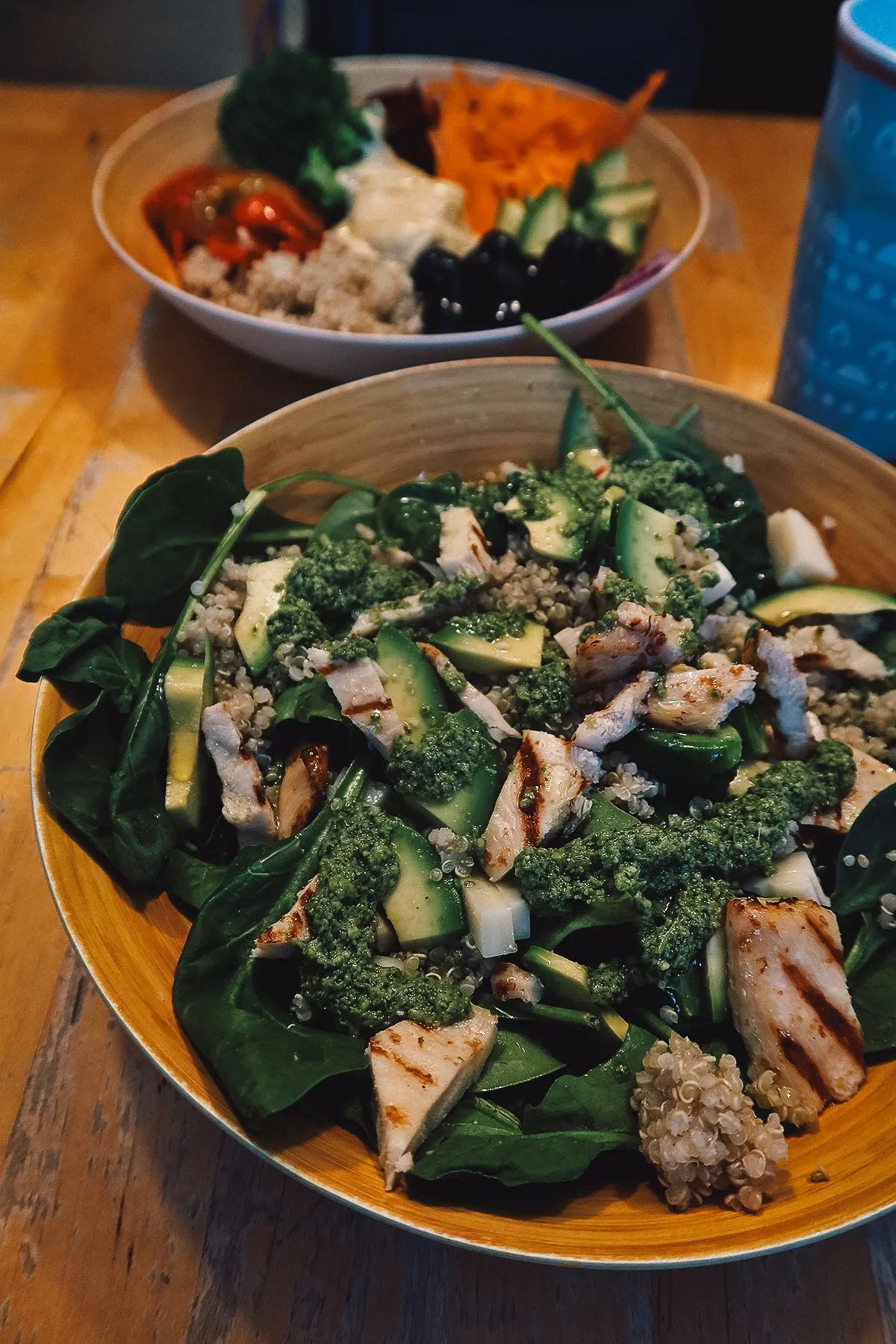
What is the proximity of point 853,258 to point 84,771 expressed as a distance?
5.46 ft

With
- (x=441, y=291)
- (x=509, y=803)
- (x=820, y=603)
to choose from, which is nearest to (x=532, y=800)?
(x=509, y=803)

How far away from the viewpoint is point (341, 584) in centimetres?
148

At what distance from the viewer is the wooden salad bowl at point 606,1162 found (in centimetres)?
97

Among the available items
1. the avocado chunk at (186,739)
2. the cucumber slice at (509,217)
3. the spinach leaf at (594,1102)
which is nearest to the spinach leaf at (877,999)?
the spinach leaf at (594,1102)

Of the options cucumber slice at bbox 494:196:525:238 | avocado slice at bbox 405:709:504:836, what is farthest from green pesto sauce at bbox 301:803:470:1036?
cucumber slice at bbox 494:196:525:238

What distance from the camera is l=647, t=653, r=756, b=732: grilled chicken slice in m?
1.32

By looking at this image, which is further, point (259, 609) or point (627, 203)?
point (627, 203)

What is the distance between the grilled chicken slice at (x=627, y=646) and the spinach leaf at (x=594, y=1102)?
0.54 metres

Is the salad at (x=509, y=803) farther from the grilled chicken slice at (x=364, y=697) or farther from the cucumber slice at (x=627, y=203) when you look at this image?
the cucumber slice at (x=627, y=203)

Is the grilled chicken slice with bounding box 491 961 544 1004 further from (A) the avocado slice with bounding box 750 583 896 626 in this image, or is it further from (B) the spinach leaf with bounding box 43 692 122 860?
(A) the avocado slice with bounding box 750 583 896 626

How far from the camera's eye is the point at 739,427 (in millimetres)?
1727

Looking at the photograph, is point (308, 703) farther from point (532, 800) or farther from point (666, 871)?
point (666, 871)

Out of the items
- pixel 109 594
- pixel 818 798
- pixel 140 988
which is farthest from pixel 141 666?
pixel 818 798

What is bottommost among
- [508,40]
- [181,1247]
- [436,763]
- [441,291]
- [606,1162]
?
[181,1247]
